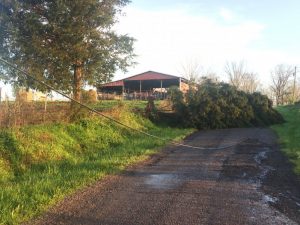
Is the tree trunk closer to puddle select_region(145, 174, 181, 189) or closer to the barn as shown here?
puddle select_region(145, 174, 181, 189)

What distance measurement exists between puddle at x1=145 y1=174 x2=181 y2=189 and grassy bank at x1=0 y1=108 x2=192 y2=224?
1.24 meters

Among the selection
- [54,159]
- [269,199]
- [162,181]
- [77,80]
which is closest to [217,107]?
[77,80]

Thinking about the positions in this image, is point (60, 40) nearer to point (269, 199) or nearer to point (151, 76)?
point (269, 199)

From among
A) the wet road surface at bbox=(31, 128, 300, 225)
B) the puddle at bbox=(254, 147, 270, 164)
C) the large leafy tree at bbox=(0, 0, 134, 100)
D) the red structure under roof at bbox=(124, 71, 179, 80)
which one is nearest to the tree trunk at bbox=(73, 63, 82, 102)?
the large leafy tree at bbox=(0, 0, 134, 100)

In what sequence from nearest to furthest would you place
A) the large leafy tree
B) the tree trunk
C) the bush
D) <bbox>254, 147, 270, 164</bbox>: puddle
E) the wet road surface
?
the wet road surface → <bbox>254, 147, 270, 164</bbox>: puddle → the large leafy tree → the tree trunk → the bush

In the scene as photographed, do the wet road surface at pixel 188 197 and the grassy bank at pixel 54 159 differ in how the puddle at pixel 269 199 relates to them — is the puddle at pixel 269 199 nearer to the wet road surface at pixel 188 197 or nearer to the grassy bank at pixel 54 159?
the wet road surface at pixel 188 197

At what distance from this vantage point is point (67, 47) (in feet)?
66.4

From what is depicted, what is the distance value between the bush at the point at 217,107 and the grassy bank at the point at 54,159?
8.64 m

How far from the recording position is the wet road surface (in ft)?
22.2

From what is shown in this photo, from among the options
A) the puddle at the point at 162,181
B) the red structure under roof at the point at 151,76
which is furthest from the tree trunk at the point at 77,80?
the red structure under roof at the point at 151,76

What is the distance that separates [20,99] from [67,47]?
260 inches

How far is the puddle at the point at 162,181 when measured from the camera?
9258mm

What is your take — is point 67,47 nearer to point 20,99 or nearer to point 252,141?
point 20,99

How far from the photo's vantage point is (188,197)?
8219 mm
